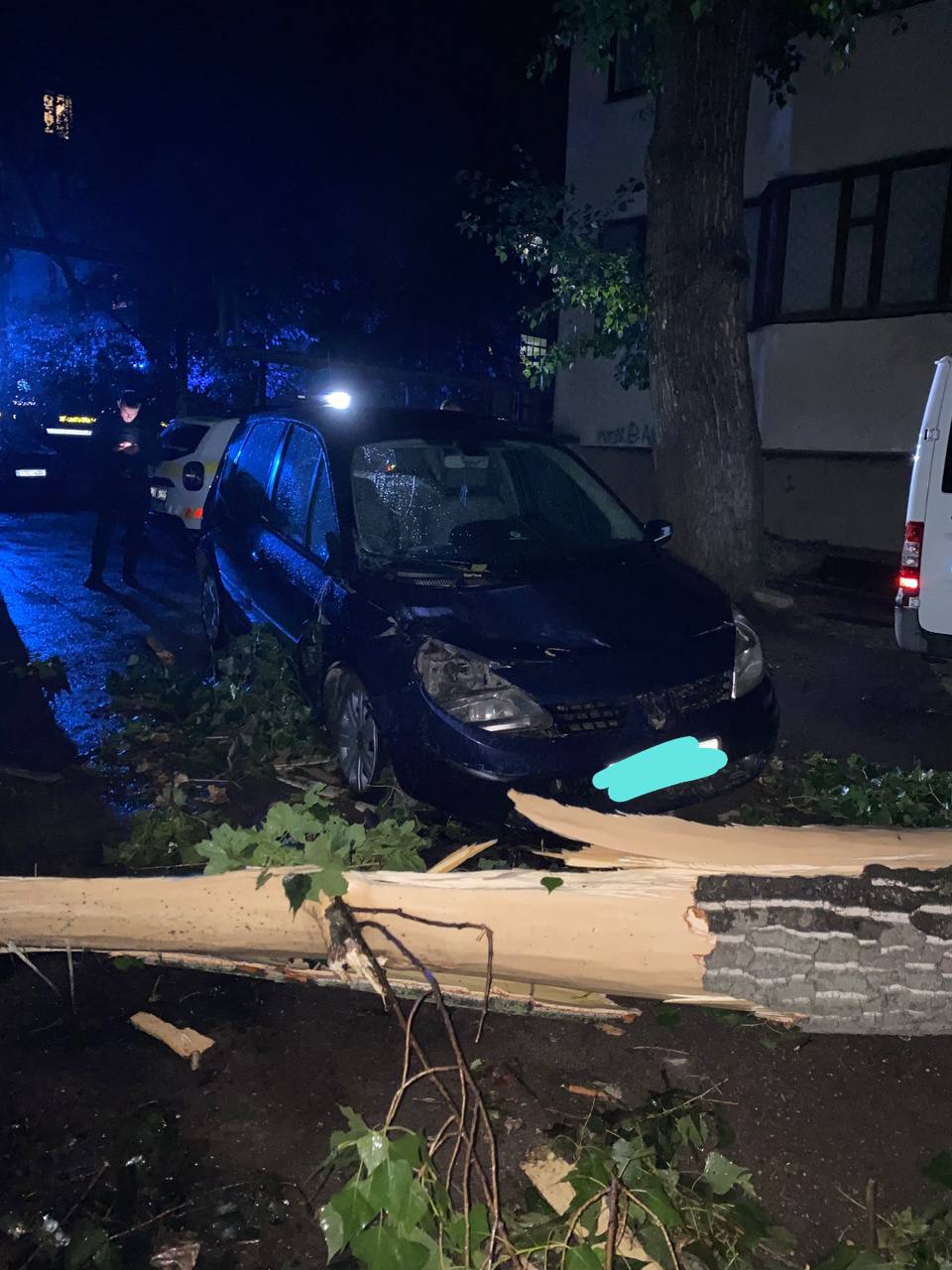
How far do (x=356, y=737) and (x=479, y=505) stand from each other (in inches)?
55.7

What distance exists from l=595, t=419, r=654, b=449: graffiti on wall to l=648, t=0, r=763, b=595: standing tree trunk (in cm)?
561

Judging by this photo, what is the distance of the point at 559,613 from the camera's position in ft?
13.8

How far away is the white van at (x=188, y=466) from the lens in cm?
1087

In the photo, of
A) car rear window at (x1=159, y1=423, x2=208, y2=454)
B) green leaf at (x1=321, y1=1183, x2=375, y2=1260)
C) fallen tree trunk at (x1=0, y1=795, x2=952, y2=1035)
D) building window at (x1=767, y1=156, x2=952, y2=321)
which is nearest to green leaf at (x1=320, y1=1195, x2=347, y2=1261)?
green leaf at (x1=321, y1=1183, x2=375, y2=1260)

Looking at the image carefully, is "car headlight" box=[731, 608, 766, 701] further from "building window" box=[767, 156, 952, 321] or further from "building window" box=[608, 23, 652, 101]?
"building window" box=[608, 23, 652, 101]

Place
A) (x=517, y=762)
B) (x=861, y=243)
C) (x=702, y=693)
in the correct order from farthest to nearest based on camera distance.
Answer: (x=861, y=243) < (x=702, y=693) < (x=517, y=762)

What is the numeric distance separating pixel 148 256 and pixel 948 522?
2600 centimetres

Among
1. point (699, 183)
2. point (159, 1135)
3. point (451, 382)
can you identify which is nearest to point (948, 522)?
point (699, 183)

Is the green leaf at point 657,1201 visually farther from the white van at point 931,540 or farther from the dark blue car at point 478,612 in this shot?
the white van at point 931,540

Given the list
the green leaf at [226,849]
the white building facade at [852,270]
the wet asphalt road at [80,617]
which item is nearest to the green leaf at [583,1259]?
the green leaf at [226,849]

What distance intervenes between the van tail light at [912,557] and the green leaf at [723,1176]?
5140 mm

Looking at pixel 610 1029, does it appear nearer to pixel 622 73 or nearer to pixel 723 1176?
pixel 723 1176

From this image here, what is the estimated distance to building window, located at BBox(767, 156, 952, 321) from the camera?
1155cm

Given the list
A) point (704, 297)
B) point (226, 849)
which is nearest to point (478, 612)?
point (226, 849)
